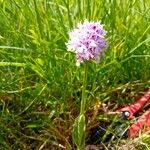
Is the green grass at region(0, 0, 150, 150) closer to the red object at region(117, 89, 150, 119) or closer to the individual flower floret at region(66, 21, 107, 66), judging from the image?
the red object at region(117, 89, 150, 119)

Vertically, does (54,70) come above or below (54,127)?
above

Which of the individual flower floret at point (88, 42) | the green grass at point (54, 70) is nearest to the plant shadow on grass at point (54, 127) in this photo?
the green grass at point (54, 70)

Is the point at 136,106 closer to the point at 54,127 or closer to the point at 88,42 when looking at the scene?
the point at 54,127

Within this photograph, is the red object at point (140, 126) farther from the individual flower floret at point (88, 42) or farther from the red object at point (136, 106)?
the individual flower floret at point (88, 42)

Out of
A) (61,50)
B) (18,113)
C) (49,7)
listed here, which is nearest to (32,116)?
(18,113)

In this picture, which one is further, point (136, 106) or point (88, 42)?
point (136, 106)

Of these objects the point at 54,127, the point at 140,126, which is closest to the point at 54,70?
the point at 54,127

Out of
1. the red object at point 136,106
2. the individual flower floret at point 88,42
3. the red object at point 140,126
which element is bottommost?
the red object at point 140,126
